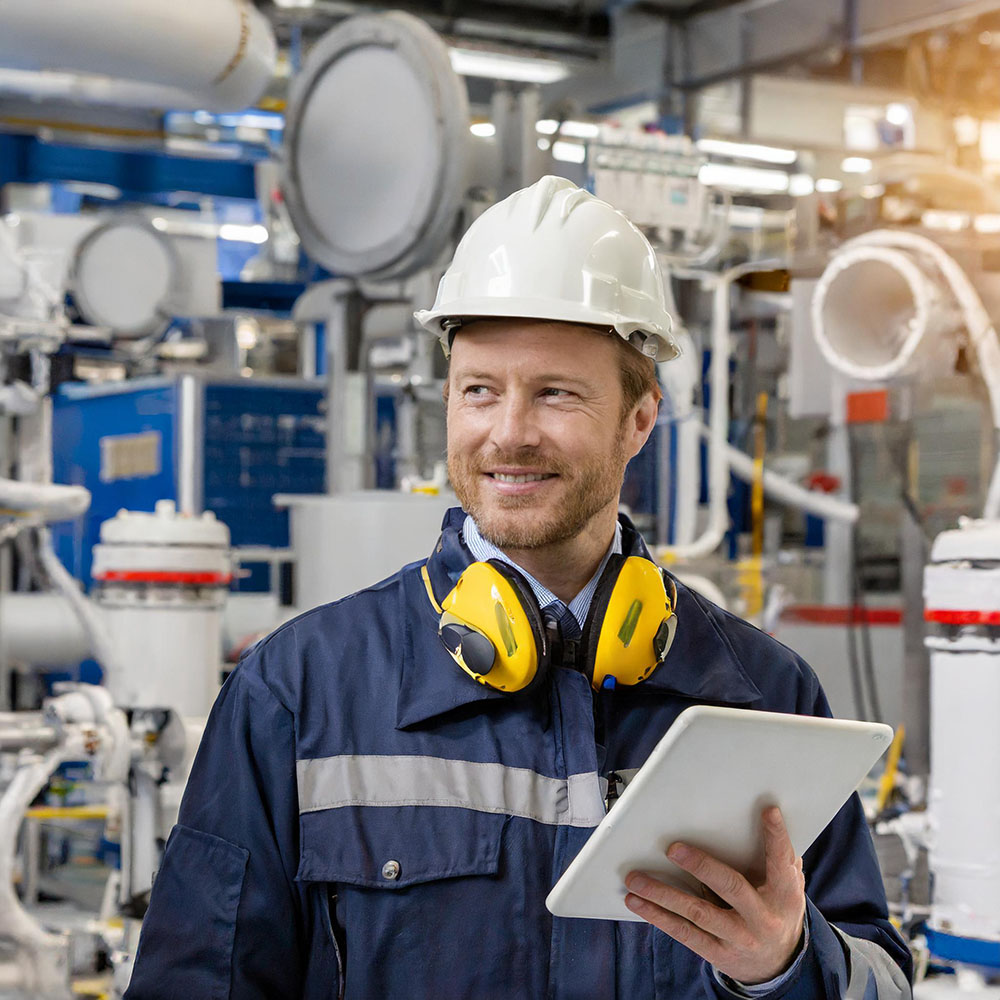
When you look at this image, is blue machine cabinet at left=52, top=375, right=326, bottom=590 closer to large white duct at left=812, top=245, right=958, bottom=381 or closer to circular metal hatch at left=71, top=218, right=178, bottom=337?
circular metal hatch at left=71, top=218, right=178, bottom=337

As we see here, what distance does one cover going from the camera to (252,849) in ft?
4.55

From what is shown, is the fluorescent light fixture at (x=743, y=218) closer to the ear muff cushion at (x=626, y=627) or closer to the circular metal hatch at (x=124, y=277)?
the circular metal hatch at (x=124, y=277)

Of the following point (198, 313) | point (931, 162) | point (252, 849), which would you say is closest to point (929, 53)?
point (931, 162)

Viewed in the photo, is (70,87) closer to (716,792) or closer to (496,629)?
(496,629)

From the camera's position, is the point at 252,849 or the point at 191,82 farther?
the point at 191,82

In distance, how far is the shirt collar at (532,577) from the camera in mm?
1555

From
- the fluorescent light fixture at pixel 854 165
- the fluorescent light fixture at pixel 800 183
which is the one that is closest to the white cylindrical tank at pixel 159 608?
the fluorescent light fixture at pixel 800 183

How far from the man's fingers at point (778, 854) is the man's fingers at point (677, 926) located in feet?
0.24

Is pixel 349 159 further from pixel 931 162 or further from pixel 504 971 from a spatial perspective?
pixel 504 971

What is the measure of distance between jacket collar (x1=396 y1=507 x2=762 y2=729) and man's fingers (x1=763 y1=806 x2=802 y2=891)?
0.32m

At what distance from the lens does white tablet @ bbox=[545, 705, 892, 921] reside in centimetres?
111

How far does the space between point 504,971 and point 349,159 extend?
3.26 m

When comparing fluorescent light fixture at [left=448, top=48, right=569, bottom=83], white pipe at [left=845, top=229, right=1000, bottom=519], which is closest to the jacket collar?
white pipe at [left=845, top=229, right=1000, bottom=519]

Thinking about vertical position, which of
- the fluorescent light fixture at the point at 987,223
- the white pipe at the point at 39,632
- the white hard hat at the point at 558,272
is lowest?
the white pipe at the point at 39,632
